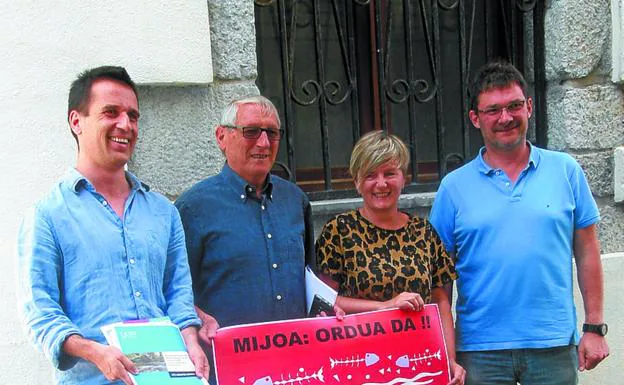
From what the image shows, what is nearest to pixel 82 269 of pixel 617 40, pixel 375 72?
pixel 375 72

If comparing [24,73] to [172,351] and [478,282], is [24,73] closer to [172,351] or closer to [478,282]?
[172,351]

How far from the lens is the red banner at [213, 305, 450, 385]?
265 centimetres

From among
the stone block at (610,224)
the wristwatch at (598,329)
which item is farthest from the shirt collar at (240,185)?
the stone block at (610,224)

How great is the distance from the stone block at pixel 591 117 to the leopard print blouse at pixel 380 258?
167 cm

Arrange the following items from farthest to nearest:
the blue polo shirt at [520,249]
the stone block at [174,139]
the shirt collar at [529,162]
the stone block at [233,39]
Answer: the stone block at [233,39] < the stone block at [174,139] < the shirt collar at [529,162] < the blue polo shirt at [520,249]

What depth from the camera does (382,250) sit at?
292 centimetres

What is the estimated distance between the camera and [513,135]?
10.1 feet

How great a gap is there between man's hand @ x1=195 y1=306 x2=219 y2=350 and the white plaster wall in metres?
1.02

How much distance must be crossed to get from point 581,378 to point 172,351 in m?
2.97

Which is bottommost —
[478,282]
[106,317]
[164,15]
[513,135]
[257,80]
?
[478,282]

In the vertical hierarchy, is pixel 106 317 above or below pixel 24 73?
below

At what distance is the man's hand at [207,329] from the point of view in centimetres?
260

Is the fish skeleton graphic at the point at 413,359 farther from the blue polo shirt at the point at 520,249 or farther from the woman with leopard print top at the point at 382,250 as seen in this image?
the blue polo shirt at the point at 520,249

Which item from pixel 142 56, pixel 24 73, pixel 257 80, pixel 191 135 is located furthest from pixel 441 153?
pixel 24 73
